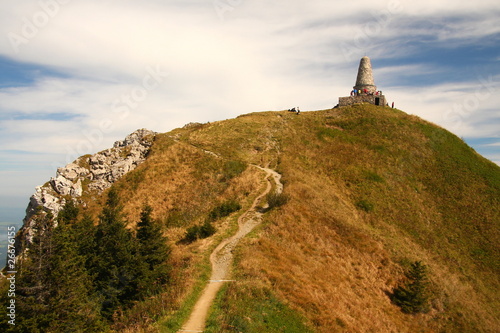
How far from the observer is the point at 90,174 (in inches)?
1758

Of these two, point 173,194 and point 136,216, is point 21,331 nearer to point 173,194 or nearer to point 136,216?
point 136,216

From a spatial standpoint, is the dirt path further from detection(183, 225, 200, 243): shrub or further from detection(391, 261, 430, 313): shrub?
detection(391, 261, 430, 313): shrub

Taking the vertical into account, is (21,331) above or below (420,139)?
below

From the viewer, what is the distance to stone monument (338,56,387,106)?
222ft

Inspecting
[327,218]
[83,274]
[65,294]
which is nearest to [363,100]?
[327,218]

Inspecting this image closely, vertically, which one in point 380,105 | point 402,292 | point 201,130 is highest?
point 380,105

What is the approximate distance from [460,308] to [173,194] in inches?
1305

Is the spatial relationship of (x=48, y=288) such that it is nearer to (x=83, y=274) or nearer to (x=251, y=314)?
(x=83, y=274)

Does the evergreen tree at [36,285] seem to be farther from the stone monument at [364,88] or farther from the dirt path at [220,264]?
the stone monument at [364,88]

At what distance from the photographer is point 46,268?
13.7 m

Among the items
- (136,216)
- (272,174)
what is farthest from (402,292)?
(136,216)

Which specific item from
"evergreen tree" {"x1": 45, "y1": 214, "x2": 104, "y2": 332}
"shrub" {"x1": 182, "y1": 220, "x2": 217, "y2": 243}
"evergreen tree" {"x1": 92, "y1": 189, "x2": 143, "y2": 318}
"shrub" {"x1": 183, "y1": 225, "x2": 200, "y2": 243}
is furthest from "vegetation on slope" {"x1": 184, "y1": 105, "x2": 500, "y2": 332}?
"evergreen tree" {"x1": 45, "y1": 214, "x2": 104, "y2": 332}

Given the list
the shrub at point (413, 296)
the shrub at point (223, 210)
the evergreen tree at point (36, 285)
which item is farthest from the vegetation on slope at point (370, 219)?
the evergreen tree at point (36, 285)

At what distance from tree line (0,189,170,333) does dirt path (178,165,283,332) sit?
3170mm
